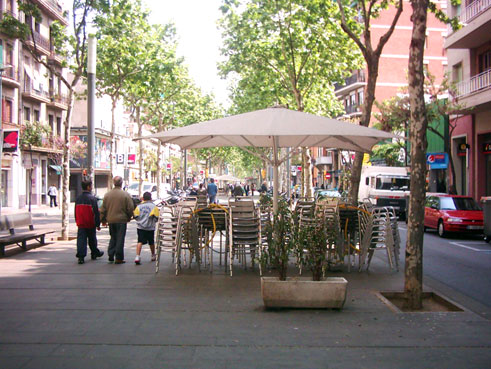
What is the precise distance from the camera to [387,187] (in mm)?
30828

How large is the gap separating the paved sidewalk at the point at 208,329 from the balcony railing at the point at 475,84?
755 inches

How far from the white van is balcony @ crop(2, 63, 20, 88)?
2337cm

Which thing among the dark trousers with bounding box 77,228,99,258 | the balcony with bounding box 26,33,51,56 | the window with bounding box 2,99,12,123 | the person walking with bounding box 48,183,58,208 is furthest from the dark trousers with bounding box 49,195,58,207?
the dark trousers with bounding box 77,228,99,258

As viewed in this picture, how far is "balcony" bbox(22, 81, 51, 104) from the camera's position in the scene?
38.2 meters

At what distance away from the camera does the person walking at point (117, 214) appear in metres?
10.9

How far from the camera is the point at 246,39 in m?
24.0

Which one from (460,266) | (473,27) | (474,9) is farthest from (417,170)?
(474,9)

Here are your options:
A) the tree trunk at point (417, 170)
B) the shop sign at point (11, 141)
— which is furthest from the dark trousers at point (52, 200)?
the tree trunk at point (417, 170)

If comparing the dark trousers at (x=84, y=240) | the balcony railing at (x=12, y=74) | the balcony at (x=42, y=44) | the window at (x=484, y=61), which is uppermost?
the balcony at (x=42, y=44)

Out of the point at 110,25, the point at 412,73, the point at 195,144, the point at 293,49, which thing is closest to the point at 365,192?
the point at 293,49

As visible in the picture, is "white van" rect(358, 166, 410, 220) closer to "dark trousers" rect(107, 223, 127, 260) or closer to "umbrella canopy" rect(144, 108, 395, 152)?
"dark trousers" rect(107, 223, 127, 260)

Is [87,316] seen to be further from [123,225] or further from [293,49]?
[293,49]

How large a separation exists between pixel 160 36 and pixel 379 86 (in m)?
28.9

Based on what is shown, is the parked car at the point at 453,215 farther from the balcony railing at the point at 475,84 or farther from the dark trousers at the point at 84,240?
the dark trousers at the point at 84,240
